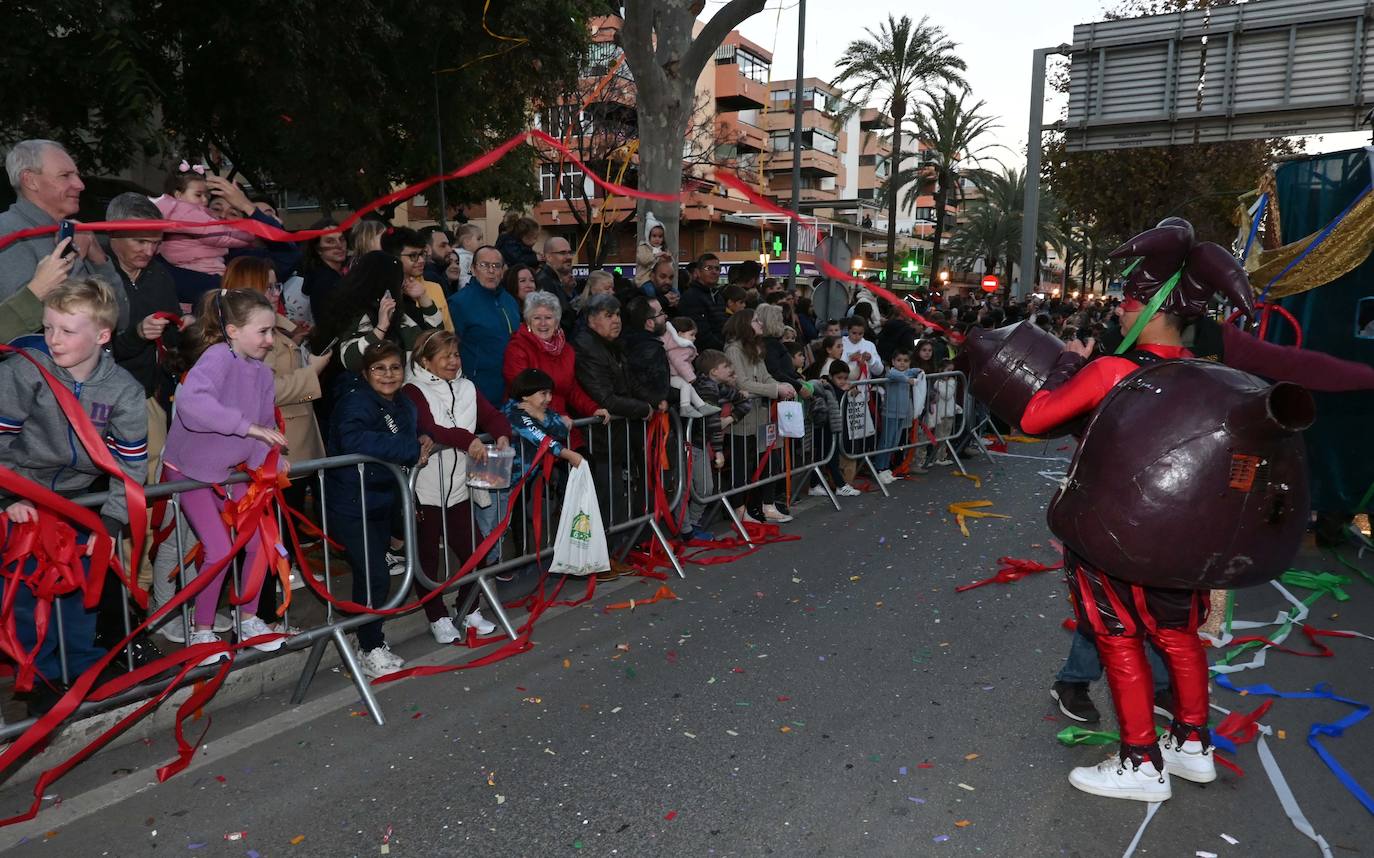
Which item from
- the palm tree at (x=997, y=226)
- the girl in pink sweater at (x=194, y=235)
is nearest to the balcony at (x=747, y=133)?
the palm tree at (x=997, y=226)

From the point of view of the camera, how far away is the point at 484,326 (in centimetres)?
651

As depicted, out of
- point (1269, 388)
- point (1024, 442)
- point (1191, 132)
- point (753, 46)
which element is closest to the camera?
point (1269, 388)

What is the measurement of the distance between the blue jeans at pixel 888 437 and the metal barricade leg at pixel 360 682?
6229 mm

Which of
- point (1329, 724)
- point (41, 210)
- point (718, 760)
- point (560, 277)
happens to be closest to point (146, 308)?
point (41, 210)

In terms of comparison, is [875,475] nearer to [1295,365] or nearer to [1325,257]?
[1325,257]

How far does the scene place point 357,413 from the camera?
4617mm

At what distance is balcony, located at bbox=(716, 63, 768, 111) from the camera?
2174 inches

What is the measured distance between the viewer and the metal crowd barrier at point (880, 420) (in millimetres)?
8898

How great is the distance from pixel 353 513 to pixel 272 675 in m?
0.86

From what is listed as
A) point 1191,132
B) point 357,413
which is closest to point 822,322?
point 1191,132

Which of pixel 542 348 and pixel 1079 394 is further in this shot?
pixel 542 348

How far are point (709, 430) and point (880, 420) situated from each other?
3077 millimetres

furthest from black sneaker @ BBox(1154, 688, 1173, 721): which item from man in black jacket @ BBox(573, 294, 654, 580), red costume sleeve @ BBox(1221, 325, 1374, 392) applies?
man in black jacket @ BBox(573, 294, 654, 580)

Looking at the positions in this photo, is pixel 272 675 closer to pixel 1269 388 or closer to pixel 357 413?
pixel 357 413
